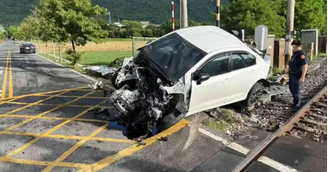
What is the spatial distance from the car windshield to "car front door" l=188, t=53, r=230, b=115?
269 mm

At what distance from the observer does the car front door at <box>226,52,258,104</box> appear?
602 cm

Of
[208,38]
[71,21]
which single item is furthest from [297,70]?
[71,21]

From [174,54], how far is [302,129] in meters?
2.96

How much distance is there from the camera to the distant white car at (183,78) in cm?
512

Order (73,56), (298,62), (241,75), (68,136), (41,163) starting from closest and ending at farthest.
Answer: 1. (41,163)
2. (68,136)
3. (241,75)
4. (298,62)
5. (73,56)

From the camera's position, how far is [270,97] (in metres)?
7.61

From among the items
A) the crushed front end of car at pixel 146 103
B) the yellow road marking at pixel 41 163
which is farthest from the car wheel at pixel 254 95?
the yellow road marking at pixel 41 163

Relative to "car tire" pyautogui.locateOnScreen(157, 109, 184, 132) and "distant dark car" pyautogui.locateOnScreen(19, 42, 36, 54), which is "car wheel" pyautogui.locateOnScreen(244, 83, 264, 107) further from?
"distant dark car" pyautogui.locateOnScreen(19, 42, 36, 54)

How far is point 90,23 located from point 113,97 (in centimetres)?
971

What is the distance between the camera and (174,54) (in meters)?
5.70

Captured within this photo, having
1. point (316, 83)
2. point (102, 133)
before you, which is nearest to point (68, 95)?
point (102, 133)

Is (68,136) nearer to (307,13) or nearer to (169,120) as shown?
(169,120)

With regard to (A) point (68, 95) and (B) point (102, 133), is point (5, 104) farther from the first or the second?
(B) point (102, 133)

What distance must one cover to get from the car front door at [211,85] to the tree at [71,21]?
9.79 meters
